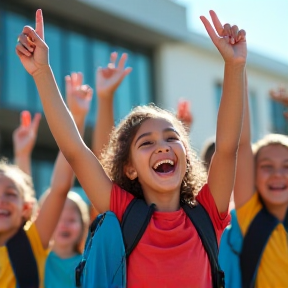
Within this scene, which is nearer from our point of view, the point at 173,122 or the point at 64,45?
the point at 173,122

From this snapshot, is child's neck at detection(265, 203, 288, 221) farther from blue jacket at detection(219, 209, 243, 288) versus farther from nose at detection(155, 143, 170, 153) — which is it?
nose at detection(155, 143, 170, 153)

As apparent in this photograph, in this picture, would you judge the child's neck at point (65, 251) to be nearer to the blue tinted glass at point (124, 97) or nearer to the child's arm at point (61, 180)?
the child's arm at point (61, 180)

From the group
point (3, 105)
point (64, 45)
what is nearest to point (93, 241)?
point (3, 105)

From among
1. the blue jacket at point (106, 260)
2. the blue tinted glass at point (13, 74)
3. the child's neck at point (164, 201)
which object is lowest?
the blue jacket at point (106, 260)

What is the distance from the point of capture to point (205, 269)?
200cm

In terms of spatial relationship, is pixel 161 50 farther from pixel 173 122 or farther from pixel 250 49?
pixel 173 122

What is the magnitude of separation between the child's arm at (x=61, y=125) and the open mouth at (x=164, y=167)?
0.67 feet

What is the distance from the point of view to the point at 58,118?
208 cm

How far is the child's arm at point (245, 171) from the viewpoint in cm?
286

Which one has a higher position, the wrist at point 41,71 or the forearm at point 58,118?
the wrist at point 41,71

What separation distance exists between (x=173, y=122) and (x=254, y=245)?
2.63 ft

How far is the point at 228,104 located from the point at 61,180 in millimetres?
1110

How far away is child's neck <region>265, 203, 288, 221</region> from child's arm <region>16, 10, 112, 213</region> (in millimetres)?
1159

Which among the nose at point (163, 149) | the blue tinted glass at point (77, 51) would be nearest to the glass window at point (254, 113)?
the blue tinted glass at point (77, 51)
